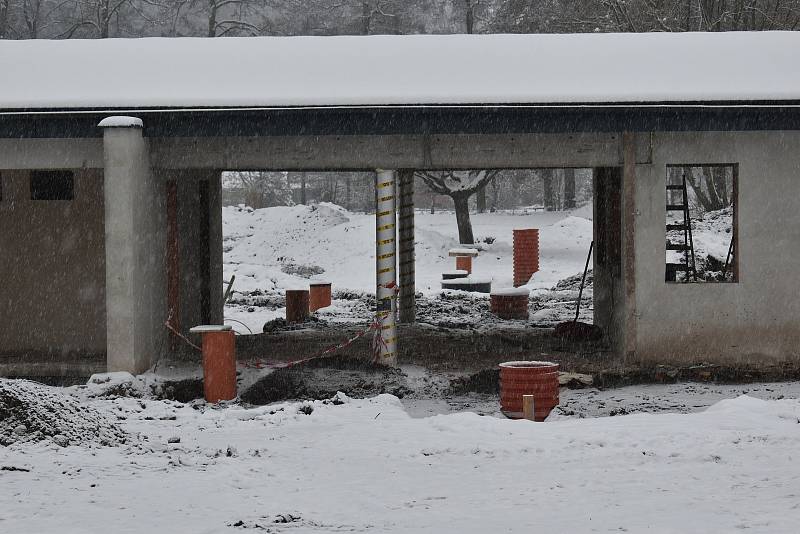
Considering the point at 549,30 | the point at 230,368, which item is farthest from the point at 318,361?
the point at 549,30

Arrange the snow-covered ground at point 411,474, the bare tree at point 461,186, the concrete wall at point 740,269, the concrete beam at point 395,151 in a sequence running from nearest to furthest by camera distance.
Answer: the snow-covered ground at point 411,474, the concrete wall at point 740,269, the concrete beam at point 395,151, the bare tree at point 461,186

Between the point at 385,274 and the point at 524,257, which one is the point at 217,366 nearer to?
the point at 385,274

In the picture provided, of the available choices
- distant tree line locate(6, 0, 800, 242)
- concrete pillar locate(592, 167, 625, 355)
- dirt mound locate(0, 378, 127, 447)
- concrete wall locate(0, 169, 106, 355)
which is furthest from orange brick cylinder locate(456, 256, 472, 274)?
dirt mound locate(0, 378, 127, 447)

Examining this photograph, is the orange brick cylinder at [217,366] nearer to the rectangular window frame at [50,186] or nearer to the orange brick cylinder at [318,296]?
the rectangular window frame at [50,186]

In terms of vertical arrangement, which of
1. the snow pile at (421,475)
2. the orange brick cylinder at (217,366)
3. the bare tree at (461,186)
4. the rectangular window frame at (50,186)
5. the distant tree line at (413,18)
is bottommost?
the snow pile at (421,475)

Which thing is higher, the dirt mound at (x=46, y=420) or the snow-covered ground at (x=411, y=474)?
the dirt mound at (x=46, y=420)

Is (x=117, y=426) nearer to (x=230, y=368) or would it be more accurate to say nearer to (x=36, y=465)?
(x=36, y=465)

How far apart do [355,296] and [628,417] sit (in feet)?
62.8

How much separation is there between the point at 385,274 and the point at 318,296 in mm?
10064

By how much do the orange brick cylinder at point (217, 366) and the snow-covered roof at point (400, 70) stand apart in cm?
326

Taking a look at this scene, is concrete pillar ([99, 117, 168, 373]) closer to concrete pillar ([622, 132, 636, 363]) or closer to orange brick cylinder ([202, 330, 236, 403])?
orange brick cylinder ([202, 330, 236, 403])

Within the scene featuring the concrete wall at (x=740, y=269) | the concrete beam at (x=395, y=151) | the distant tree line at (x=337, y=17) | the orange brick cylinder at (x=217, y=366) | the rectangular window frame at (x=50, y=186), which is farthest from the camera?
the distant tree line at (x=337, y=17)

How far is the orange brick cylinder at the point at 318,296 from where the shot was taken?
24.7 meters

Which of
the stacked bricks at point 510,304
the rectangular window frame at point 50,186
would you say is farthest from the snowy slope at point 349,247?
the rectangular window frame at point 50,186
